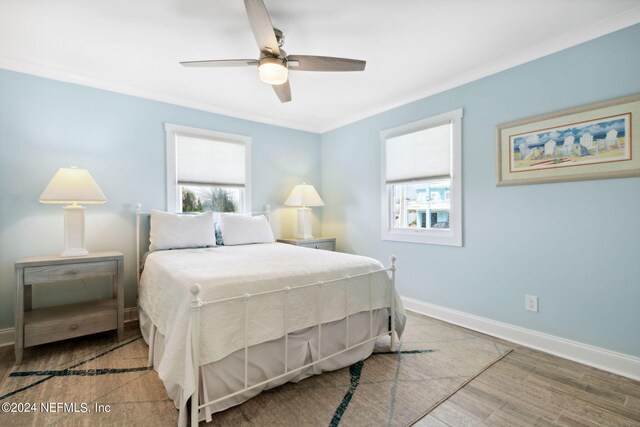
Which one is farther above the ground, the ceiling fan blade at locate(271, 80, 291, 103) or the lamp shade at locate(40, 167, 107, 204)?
the ceiling fan blade at locate(271, 80, 291, 103)

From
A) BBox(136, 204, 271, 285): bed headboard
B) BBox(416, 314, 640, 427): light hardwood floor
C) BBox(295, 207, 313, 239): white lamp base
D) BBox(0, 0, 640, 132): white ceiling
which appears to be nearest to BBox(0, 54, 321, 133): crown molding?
BBox(0, 0, 640, 132): white ceiling

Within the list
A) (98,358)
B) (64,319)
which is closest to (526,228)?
(98,358)

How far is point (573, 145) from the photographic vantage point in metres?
2.33

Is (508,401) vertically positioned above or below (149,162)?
below

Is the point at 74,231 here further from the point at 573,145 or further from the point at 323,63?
the point at 573,145

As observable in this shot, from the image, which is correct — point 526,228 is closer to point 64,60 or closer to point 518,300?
point 518,300

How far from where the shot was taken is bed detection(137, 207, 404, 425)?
1.53m

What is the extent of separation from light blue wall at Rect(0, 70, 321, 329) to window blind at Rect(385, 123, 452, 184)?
2260 millimetres

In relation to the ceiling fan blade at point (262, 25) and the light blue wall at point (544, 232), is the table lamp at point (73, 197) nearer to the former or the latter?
the ceiling fan blade at point (262, 25)

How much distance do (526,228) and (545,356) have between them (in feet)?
3.38

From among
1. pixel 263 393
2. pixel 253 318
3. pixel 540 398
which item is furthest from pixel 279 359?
pixel 540 398

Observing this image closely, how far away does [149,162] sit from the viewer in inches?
130

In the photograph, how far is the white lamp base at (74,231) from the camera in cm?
261

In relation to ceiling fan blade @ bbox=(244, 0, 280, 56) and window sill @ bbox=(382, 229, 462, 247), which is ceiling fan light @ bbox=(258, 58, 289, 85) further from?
window sill @ bbox=(382, 229, 462, 247)
